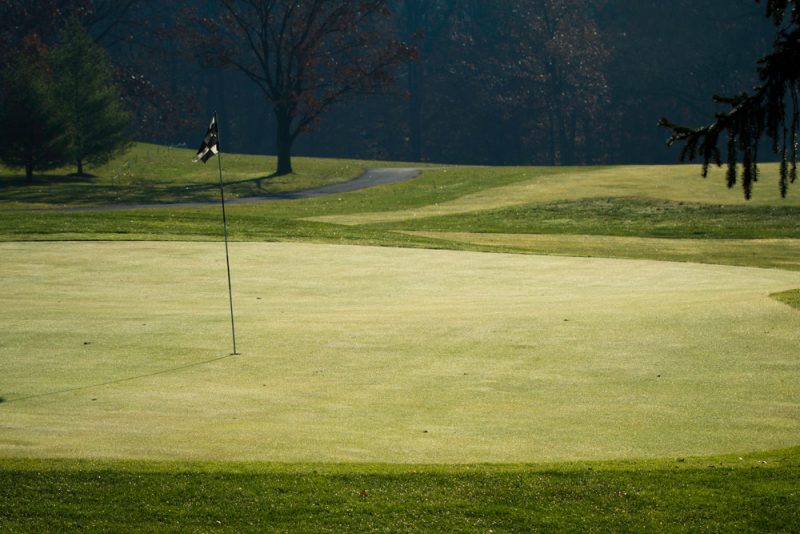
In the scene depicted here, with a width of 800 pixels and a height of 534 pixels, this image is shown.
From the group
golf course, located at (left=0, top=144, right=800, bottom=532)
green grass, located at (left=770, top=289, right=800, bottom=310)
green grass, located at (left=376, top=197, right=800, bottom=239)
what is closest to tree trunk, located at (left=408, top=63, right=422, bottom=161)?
green grass, located at (left=376, top=197, right=800, bottom=239)

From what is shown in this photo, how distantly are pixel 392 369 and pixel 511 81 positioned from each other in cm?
8632

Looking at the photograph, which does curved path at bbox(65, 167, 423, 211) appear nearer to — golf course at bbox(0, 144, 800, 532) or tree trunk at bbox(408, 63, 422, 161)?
golf course at bbox(0, 144, 800, 532)

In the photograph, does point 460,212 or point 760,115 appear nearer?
point 760,115

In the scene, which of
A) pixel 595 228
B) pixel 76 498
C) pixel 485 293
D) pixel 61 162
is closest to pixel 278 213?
pixel 595 228

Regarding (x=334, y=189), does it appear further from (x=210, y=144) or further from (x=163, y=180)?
(x=210, y=144)

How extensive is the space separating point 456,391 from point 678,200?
115ft

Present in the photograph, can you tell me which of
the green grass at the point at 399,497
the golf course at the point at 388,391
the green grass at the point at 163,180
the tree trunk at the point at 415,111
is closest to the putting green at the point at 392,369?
the golf course at the point at 388,391

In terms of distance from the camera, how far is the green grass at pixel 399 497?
7.88 metres

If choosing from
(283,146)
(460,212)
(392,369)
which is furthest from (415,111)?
(392,369)

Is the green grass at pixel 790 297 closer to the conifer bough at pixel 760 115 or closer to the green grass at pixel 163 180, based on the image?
the conifer bough at pixel 760 115

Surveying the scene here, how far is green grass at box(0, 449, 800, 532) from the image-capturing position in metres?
7.88

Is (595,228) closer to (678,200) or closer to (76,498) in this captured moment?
(678,200)

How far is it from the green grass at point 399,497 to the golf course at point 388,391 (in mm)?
21

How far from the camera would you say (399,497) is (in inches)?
323
